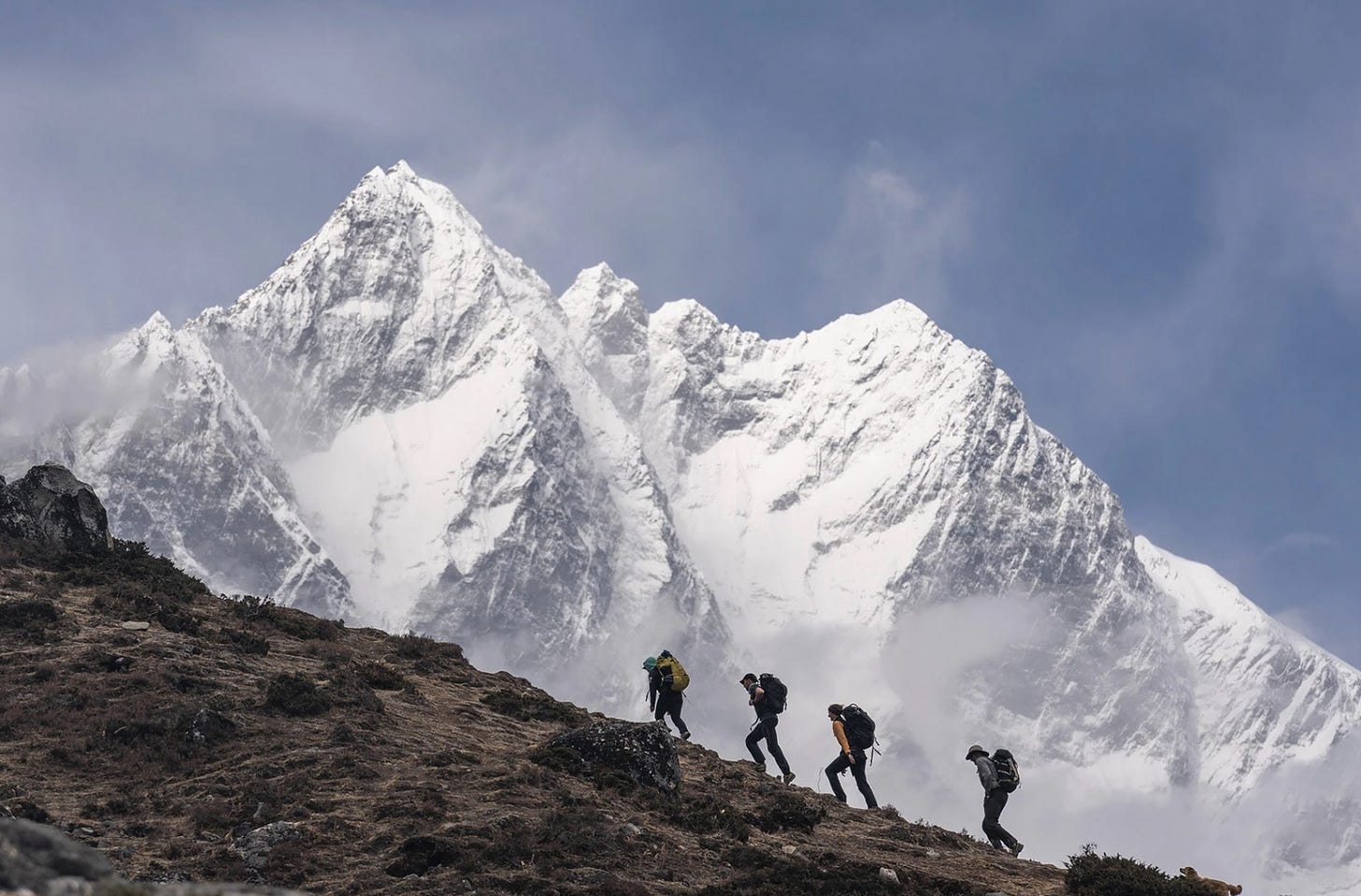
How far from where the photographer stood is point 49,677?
90.7ft

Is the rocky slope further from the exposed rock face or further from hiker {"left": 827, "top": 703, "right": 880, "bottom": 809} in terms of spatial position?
the exposed rock face

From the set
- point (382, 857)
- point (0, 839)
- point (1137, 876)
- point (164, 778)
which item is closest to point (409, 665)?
point (164, 778)

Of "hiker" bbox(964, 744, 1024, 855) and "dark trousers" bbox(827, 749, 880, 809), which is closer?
"hiker" bbox(964, 744, 1024, 855)

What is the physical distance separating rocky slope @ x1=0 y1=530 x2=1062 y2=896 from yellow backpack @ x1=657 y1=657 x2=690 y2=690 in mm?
1694

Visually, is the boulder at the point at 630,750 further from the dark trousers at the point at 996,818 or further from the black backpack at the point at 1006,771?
the black backpack at the point at 1006,771

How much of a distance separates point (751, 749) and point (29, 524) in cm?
1840

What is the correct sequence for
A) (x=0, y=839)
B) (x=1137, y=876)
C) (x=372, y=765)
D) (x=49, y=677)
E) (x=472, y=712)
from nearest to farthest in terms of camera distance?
(x=0, y=839) → (x=1137, y=876) → (x=372, y=765) → (x=49, y=677) → (x=472, y=712)

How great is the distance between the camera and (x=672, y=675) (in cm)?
3359

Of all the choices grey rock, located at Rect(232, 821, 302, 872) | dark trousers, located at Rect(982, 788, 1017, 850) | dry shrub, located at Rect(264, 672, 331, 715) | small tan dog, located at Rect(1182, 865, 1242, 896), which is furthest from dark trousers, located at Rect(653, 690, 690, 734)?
small tan dog, located at Rect(1182, 865, 1242, 896)

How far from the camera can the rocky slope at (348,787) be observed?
70.9ft

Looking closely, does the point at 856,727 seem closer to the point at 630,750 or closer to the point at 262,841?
the point at 630,750

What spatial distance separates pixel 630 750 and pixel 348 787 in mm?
5326

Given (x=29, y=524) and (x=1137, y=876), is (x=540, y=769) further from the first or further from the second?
(x=29, y=524)

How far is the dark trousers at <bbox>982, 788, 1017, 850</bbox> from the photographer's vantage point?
28431 millimetres
